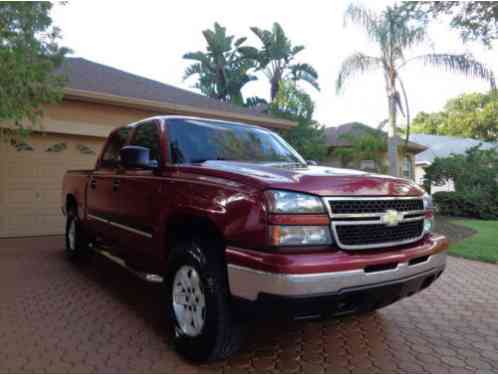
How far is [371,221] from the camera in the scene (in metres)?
2.58

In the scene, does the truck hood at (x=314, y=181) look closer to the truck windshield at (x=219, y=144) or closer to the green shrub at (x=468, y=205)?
the truck windshield at (x=219, y=144)

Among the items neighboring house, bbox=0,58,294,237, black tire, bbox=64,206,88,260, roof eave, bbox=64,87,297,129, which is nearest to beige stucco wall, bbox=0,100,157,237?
neighboring house, bbox=0,58,294,237

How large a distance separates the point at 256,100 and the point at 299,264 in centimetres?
2085

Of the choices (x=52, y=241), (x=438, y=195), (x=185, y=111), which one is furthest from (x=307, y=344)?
(x=438, y=195)

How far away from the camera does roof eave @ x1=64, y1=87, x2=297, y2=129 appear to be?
896 centimetres

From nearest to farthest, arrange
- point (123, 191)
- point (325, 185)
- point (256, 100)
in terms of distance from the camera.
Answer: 1. point (325, 185)
2. point (123, 191)
3. point (256, 100)

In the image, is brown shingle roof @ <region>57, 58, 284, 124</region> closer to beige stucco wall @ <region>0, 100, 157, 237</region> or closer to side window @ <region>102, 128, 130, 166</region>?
beige stucco wall @ <region>0, 100, 157, 237</region>

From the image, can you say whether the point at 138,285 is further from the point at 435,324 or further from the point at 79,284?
the point at 435,324

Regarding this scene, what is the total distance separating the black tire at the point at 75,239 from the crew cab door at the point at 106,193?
858mm

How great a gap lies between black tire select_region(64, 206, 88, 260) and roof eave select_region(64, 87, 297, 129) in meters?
3.73

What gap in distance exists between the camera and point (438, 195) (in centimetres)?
1526

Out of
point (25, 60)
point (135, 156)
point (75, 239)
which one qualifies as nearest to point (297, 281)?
point (135, 156)

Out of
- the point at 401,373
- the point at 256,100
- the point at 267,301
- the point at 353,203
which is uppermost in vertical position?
the point at 256,100

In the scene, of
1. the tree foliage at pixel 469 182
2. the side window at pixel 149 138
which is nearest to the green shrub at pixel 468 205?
the tree foliage at pixel 469 182
